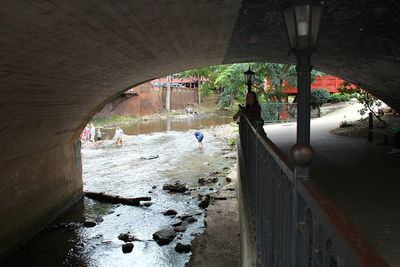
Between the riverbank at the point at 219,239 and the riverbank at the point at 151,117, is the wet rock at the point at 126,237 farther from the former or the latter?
the riverbank at the point at 151,117

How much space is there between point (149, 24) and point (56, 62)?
164 cm

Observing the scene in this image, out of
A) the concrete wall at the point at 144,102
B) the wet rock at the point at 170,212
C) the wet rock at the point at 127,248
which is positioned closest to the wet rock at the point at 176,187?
the wet rock at the point at 170,212

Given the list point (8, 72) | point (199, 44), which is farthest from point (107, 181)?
point (8, 72)

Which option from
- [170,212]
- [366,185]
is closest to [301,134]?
[366,185]

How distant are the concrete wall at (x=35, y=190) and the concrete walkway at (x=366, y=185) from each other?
21.5ft

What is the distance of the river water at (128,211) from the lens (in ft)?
26.8

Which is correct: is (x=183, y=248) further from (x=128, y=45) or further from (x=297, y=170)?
(x=297, y=170)

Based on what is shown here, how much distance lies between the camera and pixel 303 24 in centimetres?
251

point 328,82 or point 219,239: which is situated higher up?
point 328,82

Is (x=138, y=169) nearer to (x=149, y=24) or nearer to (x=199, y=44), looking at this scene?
(x=199, y=44)

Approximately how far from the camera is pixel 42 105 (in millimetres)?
7848

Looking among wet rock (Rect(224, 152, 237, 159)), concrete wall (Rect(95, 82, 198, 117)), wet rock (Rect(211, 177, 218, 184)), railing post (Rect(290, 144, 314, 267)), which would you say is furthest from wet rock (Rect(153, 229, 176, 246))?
concrete wall (Rect(95, 82, 198, 117))

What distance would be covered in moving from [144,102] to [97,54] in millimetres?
34313

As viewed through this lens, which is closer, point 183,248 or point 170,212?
point 183,248
